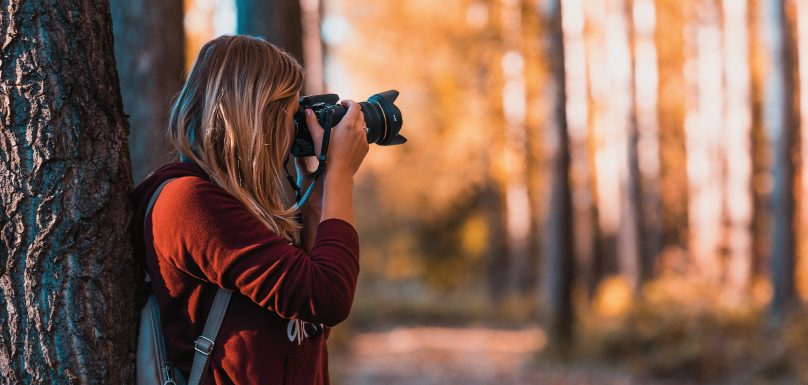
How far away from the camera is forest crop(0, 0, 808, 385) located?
228cm

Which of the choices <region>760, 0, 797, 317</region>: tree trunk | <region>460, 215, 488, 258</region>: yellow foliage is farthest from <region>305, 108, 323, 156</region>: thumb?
<region>460, 215, 488, 258</region>: yellow foliage

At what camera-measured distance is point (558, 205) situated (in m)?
13.9

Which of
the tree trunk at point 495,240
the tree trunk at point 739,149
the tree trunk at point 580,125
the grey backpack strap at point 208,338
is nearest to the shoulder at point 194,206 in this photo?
the grey backpack strap at point 208,338

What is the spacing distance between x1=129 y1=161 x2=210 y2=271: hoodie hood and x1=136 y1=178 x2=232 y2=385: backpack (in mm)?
45

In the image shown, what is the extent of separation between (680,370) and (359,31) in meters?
16.3

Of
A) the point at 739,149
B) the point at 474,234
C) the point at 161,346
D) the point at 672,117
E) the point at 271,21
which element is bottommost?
the point at 474,234

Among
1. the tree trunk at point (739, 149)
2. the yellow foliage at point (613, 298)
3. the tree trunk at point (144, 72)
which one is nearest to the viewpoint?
the tree trunk at point (144, 72)

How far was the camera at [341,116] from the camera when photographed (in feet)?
8.18

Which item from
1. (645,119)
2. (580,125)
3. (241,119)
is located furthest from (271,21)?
(645,119)

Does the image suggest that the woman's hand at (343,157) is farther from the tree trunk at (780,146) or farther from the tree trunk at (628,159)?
the tree trunk at (628,159)

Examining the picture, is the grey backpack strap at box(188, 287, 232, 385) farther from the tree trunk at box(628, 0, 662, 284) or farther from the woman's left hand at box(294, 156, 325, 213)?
the tree trunk at box(628, 0, 662, 284)

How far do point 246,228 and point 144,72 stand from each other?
406 cm

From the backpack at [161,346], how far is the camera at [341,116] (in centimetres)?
39

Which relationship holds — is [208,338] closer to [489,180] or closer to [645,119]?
[645,119]
